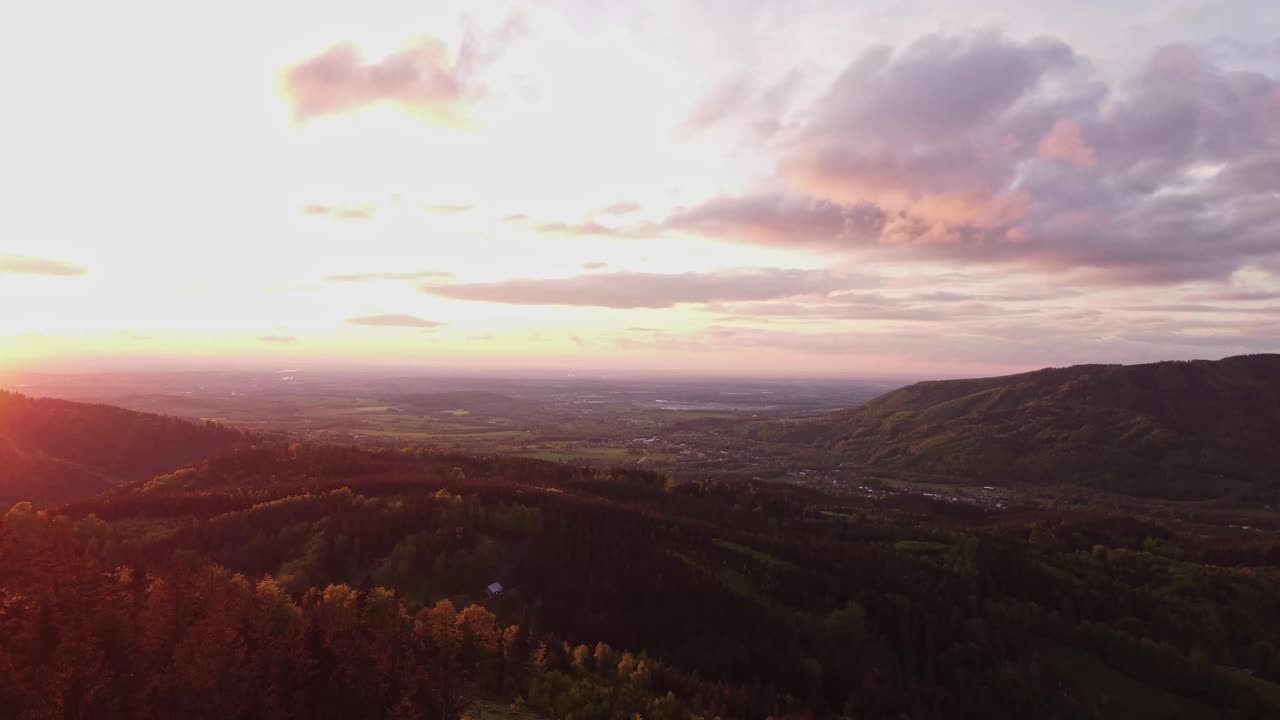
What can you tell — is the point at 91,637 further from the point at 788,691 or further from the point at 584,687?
the point at 788,691

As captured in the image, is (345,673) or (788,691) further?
(788,691)

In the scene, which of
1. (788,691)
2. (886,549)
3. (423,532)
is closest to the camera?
(788,691)

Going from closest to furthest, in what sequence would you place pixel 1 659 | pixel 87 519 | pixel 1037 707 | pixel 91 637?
pixel 1 659, pixel 91 637, pixel 1037 707, pixel 87 519

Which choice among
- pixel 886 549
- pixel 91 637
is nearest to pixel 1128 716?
pixel 886 549

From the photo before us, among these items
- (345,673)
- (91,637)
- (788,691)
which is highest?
(91,637)

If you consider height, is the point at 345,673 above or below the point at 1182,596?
above

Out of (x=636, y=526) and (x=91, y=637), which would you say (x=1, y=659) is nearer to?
(x=91, y=637)

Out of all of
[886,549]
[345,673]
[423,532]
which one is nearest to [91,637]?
[345,673]
